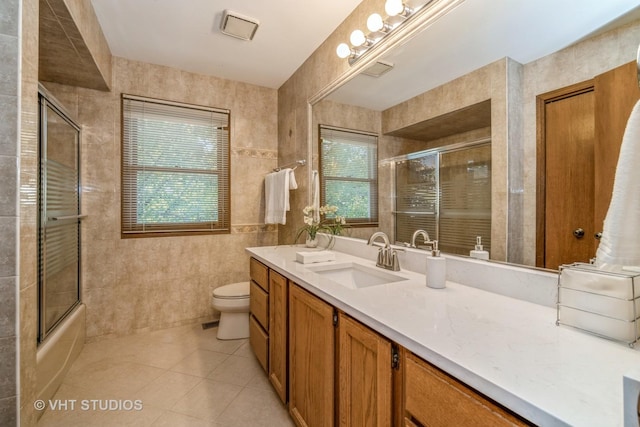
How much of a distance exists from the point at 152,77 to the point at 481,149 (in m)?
2.72

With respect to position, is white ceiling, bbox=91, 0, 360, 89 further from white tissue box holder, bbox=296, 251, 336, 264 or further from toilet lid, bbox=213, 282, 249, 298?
toilet lid, bbox=213, 282, 249, 298

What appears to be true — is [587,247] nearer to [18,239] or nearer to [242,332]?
[18,239]

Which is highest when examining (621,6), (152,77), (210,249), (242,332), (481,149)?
(152,77)

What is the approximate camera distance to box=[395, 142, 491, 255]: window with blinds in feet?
3.79

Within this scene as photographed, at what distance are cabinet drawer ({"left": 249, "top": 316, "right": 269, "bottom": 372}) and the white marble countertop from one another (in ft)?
2.88

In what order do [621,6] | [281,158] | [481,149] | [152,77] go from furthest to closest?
[281,158] → [152,77] → [481,149] → [621,6]

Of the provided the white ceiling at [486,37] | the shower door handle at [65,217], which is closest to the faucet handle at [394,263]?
the white ceiling at [486,37]

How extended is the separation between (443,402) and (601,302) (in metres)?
0.47

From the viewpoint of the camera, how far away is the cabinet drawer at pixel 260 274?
1772 millimetres

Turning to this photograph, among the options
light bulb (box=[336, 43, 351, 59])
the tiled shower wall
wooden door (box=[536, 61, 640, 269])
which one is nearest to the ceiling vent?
light bulb (box=[336, 43, 351, 59])

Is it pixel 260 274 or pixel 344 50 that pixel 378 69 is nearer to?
pixel 344 50

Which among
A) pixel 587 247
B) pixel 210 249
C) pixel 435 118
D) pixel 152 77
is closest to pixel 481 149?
pixel 435 118

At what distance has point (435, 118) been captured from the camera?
1353mm

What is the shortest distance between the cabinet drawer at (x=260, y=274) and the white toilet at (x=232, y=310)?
0.43 meters
